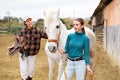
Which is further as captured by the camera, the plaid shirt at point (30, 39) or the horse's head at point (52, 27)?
the plaid shirt at point (30, 39)

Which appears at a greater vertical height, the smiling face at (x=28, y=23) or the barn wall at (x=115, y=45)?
the smiling face at (x=28, y=23)

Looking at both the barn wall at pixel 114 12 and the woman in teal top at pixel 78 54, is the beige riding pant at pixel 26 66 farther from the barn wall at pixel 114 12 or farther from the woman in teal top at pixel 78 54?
the barn wall at pixel 114 12

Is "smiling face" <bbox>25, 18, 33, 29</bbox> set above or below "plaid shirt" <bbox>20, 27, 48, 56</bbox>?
Answer: above

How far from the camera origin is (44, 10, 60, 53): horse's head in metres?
6.19

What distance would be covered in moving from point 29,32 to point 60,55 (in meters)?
0.92

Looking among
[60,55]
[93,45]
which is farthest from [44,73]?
[60,55]

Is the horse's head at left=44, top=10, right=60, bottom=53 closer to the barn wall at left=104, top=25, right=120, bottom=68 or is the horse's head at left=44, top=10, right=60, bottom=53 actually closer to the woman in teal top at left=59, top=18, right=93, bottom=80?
the woman in teal top at left=59, top=18, right=93, bottom=80

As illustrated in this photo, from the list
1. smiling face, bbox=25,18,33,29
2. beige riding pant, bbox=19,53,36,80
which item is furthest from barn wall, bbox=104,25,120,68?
smiling face, bbox=25,18,33,29

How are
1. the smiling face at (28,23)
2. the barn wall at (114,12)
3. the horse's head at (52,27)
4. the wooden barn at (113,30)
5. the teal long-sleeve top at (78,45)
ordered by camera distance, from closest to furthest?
the teal long-sleeve top at (78,45)
the horse's head at (52,27)
the smiling face at (28,23)
the wooden barn at (113,30)
the barn wall at (114,12)

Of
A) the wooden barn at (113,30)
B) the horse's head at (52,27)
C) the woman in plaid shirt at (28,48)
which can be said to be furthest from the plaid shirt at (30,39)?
the wooden barn at (113,30)

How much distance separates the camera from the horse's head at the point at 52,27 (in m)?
6.19

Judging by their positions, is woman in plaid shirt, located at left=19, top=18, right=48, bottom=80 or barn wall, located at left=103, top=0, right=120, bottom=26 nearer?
woman in plaid shirt, located at left=19, top=18, right=48, bottom=80

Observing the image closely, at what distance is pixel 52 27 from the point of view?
6219 mm

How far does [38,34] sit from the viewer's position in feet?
23.7
